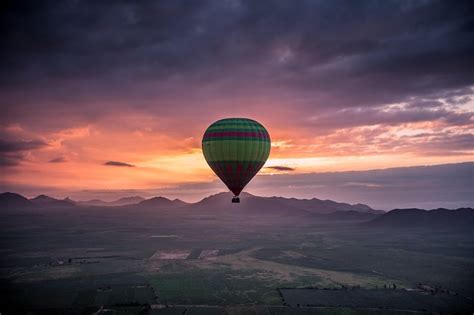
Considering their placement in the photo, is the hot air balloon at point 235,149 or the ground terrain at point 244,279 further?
the ground terrain at point 244,279

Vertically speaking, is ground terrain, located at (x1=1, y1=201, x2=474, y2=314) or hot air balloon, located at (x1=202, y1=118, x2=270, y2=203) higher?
hot air balloon, located at (x1=202, y1=118, x2=270, y2=203)

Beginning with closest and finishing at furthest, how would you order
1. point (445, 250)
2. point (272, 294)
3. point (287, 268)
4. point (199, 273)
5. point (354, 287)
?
point (272, 294) → point (354, 287) → point (199, 273) → point (287, 268) → point (445, 250)

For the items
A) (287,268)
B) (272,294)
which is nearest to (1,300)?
(272,294)

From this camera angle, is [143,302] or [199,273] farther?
[199,273]

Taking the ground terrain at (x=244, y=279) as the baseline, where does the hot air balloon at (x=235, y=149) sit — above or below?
above

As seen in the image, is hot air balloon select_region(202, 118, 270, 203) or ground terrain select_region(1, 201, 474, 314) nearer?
hot air balloon select_region(202, 118, 270, 203)

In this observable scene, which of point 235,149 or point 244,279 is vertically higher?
point 235,149

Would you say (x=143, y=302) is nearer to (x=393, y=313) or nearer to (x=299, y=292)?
(x=299, y=292)

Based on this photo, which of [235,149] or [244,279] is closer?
[235,149]
